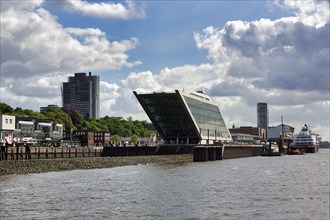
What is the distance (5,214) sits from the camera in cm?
3000

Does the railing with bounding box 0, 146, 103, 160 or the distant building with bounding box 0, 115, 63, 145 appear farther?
the distant building with bounding box 0, 115, 63, 145

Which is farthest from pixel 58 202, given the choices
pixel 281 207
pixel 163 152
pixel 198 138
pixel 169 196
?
pixel 198 138

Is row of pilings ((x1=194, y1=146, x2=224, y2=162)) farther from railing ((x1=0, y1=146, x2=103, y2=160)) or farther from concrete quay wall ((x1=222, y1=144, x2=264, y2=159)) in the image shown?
railing ((x1=0, y1=146, x2=103, y2=160))

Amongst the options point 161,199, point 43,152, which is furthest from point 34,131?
point 161,199

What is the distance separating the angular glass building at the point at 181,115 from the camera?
120 m

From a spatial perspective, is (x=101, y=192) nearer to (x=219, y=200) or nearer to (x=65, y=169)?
(x=219, y=200)

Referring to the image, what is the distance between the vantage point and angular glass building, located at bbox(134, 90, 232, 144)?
120 meters

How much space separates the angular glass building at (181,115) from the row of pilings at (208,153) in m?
10.1

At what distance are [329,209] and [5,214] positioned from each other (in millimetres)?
20803

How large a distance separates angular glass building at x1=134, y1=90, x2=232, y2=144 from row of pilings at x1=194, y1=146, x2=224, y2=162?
10.1 m

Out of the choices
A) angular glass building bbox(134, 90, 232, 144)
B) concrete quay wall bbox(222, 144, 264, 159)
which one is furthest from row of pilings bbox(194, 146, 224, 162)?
angular glass building bbox(134, 90, 232, 144)

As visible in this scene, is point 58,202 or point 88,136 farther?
point 88,136

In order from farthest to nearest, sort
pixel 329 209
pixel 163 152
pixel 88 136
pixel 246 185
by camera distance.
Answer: pixel 88 136, pixel 163 152, pixel 246 185, pixel 329 209

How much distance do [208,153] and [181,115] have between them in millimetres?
13472
